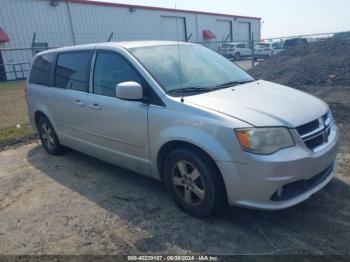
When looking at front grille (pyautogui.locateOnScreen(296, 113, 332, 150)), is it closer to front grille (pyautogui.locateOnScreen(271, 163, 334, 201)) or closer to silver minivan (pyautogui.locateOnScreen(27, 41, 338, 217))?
silver minivan (pyautogui.locateOnScreen(27, 41, 338, 217))

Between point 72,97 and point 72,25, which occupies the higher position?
point 72,25

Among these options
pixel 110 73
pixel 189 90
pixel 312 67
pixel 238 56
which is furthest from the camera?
pixel 238 56

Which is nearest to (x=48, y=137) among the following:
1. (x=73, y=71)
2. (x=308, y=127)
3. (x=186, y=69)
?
(x=73, y=71)

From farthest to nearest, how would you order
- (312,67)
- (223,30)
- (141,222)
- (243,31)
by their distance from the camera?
(243,31)
(223,30)
(312,67)
(141,222)

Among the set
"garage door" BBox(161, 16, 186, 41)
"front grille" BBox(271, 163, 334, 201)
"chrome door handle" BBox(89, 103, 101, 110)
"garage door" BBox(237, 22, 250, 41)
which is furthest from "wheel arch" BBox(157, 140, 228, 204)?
"garage door" BBox(237, 22, 250, 41)

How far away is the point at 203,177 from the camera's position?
3285mm

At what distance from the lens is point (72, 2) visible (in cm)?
2480

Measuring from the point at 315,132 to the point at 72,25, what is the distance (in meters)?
24.6

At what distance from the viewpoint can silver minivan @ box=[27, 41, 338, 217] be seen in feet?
9.91

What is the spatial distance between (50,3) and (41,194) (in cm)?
2228

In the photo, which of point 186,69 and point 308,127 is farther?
point 186,69

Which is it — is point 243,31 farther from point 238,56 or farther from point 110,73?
point 110,73

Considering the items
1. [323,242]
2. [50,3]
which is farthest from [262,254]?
[50,3]

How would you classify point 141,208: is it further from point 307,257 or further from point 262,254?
point 307,257
